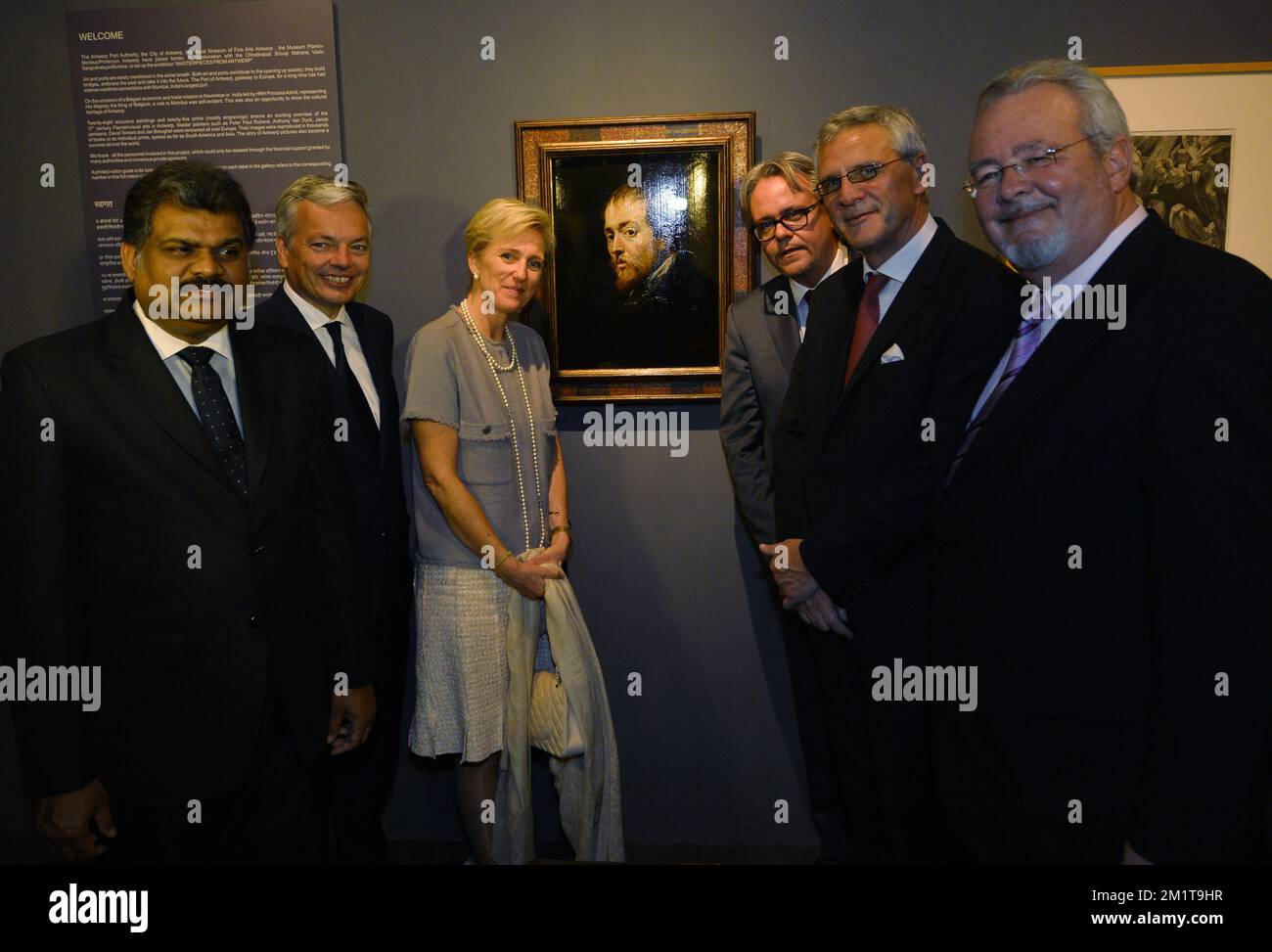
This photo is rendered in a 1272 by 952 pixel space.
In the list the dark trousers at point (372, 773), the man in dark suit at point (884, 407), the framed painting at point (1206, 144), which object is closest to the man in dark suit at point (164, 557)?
the dark trousers at point (372, 773)

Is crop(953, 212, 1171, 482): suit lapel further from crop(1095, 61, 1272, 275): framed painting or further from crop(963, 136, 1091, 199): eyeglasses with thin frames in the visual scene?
crop(1095, 61, 1272, 275): framed painting

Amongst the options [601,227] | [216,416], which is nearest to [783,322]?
[601,227]

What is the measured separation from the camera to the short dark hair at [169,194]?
1850mm

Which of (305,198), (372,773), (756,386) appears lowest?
(372,773)

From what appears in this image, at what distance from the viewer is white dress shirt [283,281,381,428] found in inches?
102

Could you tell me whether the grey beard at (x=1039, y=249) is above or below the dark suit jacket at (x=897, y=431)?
above

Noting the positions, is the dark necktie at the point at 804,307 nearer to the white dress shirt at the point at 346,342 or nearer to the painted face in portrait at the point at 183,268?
the white dress shirt at the point at 346,342

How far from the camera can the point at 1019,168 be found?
1.62 meters

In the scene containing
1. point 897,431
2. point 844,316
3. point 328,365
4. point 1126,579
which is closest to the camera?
→ point 1126,579

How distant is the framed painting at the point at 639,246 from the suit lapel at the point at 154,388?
139cm

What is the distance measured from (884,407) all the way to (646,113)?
1500 millimetres

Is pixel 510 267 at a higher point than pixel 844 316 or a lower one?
higher

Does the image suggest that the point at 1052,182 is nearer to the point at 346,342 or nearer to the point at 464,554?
the point at 464,554

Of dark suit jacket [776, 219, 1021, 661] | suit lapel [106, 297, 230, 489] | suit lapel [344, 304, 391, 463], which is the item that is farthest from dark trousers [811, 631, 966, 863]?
suit lapel [106, 297, 230, 489]
